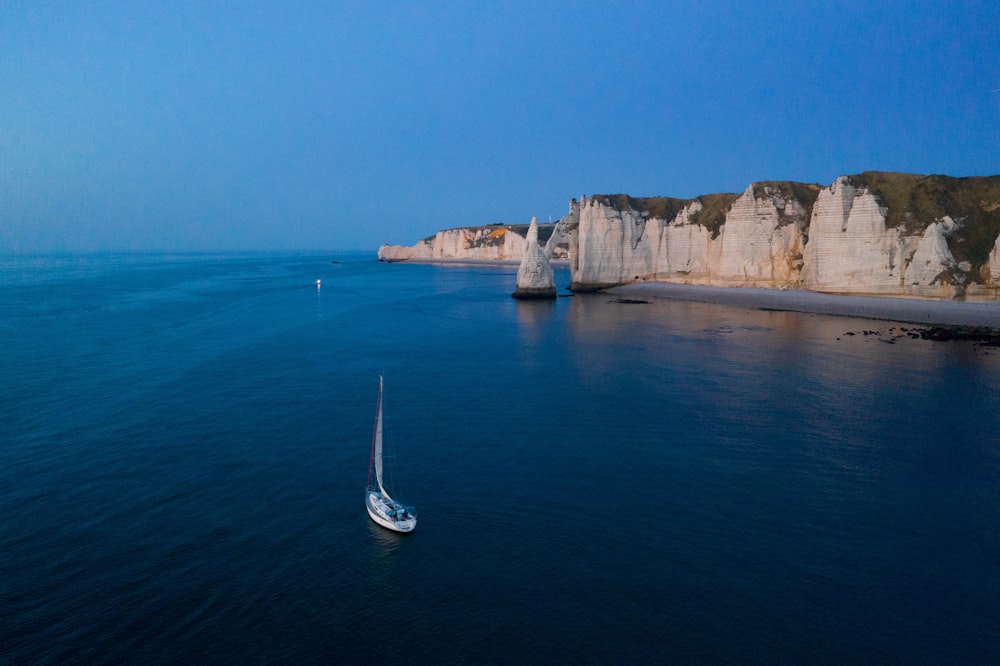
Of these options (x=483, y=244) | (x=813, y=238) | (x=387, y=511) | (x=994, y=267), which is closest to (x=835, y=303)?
(x=813, y=238)

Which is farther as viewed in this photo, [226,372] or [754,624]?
[226,372]

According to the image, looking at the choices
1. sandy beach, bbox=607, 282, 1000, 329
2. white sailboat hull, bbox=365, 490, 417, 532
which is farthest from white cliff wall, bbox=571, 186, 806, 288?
white sailboat hull, bbox=365, 490, 417, 532

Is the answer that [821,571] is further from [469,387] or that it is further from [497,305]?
[497,305]

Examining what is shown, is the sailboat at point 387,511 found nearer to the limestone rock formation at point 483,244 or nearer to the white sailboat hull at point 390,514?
the white sailboat hull at point 390,514

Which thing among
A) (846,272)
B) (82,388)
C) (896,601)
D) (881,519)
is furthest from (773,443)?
(846,272)

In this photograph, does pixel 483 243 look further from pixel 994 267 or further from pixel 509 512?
pixel 509 512

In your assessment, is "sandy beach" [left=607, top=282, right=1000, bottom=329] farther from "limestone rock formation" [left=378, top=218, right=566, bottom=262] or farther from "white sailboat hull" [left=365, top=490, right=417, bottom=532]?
"limestone rock formation" [left=378, top=218, right=566, bottom=262]
